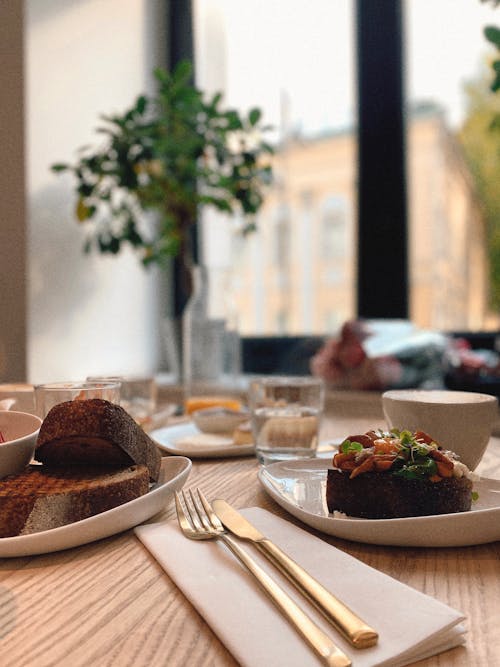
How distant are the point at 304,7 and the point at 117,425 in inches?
88.9

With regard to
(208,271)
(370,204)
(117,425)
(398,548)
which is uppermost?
(370,204)

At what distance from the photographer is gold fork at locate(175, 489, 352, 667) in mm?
365

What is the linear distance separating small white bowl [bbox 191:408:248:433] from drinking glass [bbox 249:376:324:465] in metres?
0.18

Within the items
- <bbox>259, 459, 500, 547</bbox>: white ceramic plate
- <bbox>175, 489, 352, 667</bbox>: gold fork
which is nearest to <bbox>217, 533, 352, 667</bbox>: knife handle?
<bbox>175, 489, 352, 667</bbox>: gold fork

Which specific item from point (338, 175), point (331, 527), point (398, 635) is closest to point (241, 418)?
point (331, 527)

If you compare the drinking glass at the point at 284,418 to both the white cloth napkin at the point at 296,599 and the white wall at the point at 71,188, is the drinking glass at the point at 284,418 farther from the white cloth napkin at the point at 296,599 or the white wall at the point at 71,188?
the white wall at the point at 71,188

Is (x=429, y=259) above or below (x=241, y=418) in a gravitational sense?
above

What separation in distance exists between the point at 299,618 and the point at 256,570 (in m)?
0.08

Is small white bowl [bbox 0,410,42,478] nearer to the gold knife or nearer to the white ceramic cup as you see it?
the gold knife

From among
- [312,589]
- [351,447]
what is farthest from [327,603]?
[351,447]

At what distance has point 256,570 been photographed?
18.9 inches

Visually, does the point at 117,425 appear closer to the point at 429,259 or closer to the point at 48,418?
the point at 48,418

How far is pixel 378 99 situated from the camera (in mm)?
2268

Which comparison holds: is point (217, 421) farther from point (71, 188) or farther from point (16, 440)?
point (71, 188)
